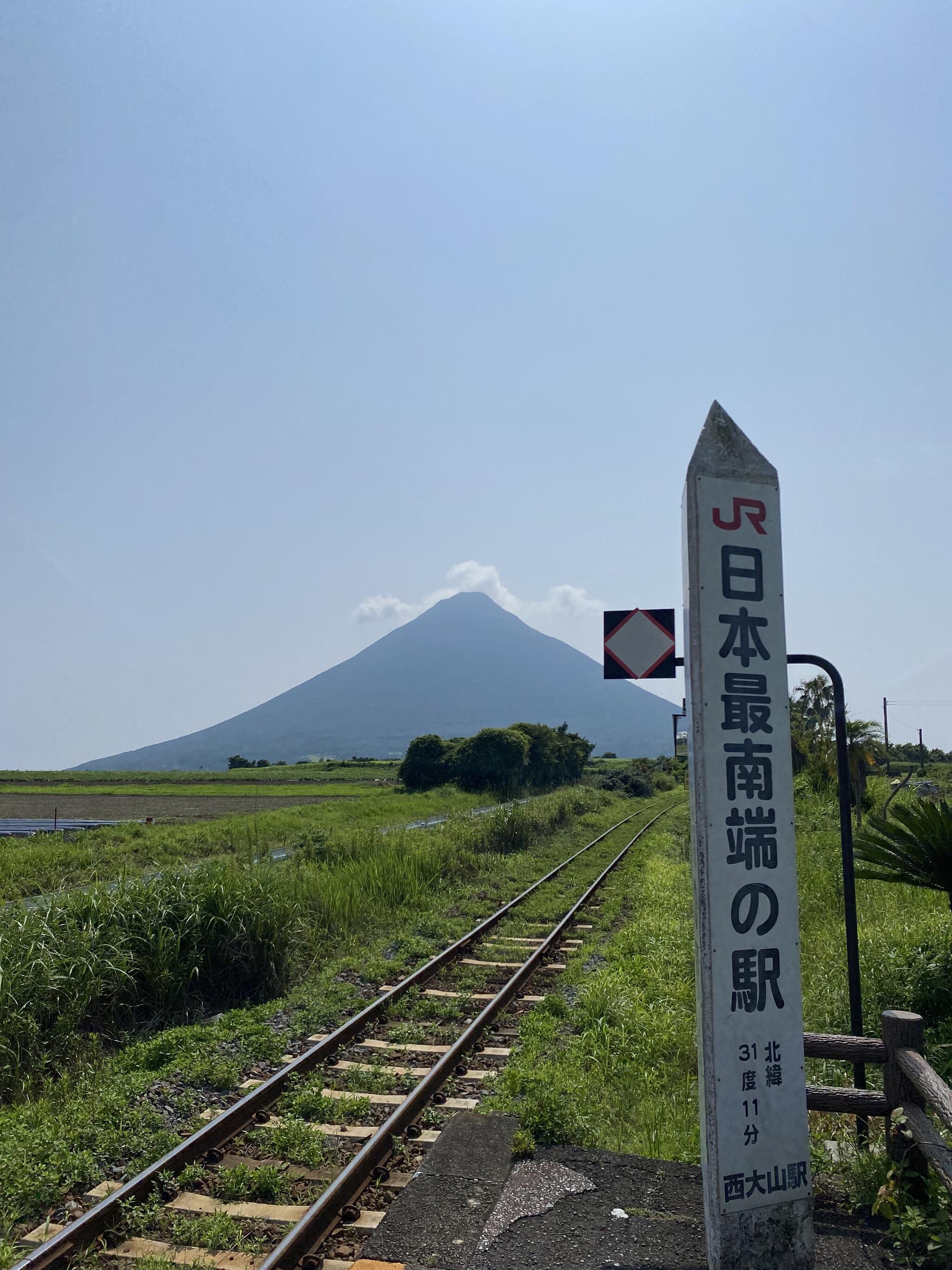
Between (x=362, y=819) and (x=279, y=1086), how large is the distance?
19002 mm

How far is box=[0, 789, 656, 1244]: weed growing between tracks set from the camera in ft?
14.9

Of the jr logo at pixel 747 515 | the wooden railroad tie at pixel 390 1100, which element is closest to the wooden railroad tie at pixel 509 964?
the wooden railroad tie at pixel 390 1100

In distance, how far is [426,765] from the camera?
122 feet

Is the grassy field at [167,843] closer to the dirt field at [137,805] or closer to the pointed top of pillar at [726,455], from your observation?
the dirt field at [137,805]

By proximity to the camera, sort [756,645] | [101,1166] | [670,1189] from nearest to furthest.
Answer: [756,645], [670,1189], [101,1166]

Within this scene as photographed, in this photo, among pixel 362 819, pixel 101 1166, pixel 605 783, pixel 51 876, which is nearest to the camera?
pixel 101 1166

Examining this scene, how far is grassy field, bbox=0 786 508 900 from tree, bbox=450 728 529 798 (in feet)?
24.4

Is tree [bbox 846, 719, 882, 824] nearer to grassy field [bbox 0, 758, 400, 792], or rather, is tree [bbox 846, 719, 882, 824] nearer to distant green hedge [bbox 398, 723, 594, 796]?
distant green hedge [bbox 398, 723, 594, 796]

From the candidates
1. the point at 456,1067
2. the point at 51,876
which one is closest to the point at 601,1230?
the point at 456,1067

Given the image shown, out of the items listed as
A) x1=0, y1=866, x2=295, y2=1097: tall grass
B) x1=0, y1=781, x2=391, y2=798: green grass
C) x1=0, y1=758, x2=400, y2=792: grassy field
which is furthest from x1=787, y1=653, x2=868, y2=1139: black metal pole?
x1=0, y1=758, x2=400, y2=792: grassy field

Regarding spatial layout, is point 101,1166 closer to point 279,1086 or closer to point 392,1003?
point 279,1086

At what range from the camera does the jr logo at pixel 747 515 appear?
141 inches

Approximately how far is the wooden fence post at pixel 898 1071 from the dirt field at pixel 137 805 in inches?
1019

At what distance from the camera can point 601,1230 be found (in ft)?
11.7
